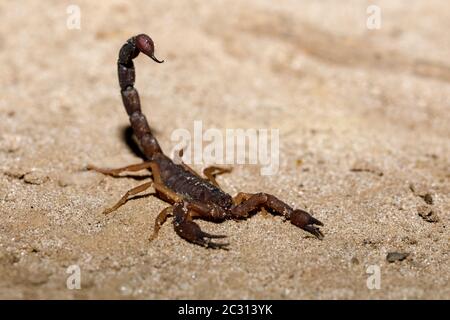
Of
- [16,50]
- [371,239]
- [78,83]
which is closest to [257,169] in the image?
[371,239]

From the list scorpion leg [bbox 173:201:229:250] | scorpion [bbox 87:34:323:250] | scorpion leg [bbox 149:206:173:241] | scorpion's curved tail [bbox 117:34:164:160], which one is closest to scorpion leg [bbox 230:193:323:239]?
scorpion [bbox 87:34:323:250]

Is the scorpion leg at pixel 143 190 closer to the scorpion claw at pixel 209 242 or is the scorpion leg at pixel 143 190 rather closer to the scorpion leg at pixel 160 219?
the scorpion leg at pixel 160 219

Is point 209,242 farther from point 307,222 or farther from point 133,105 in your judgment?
Result: point 133,105

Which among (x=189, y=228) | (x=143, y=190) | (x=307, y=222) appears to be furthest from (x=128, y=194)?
(x=307, y=222)

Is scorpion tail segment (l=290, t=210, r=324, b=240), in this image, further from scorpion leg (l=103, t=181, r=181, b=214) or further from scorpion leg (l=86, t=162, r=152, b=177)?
scorpion leg (l=86, t=162, r=152, b=177)

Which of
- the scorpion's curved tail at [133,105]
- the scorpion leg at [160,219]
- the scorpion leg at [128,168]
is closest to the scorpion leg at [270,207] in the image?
the scorpion leg at [160,219]

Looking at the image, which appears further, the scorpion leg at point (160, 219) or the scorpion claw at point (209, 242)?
the scorpion leg at point (160, 219)
